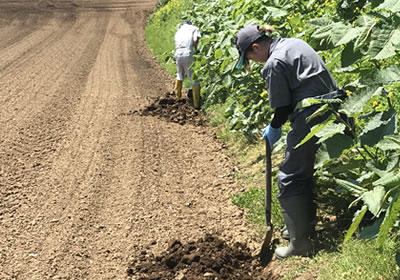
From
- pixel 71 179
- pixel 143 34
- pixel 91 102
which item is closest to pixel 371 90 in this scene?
pixel 71 179

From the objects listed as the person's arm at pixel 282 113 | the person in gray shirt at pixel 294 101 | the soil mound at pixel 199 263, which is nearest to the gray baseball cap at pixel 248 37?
the person in gray shirt at pixel 294 101

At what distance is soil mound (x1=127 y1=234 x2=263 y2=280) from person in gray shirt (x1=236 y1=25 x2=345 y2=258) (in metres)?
0.40

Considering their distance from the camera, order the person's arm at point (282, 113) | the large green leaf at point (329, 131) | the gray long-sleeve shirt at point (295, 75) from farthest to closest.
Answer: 1. the person's arm at point (282, 113)
2. the gray long-sleeve shirt at point (295, 75)
3. the large green leaf at point (329, 131)

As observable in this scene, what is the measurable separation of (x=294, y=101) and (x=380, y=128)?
1592 mm

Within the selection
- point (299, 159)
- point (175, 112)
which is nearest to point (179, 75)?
point (175, 112)

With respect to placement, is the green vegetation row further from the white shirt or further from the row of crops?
the white shirt

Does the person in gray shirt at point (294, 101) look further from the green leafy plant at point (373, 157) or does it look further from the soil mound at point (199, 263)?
the green leafy plant at point (373, 157)

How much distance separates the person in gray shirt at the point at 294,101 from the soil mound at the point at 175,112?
16.9 ft

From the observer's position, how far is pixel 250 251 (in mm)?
5215

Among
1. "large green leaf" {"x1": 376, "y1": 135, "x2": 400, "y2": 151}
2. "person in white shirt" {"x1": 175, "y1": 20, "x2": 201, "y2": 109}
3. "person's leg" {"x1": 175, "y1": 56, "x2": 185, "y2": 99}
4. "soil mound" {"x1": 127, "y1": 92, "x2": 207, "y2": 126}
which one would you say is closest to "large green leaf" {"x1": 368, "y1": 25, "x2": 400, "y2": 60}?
"large green leaf" {"x1": 376, "y1": 135, "x2": 400, "y2": 151}

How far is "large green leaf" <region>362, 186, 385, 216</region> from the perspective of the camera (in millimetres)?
2619

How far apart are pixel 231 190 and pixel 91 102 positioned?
5.42 metres

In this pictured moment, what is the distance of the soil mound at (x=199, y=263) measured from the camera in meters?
4.84

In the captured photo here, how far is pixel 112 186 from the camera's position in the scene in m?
6.90
